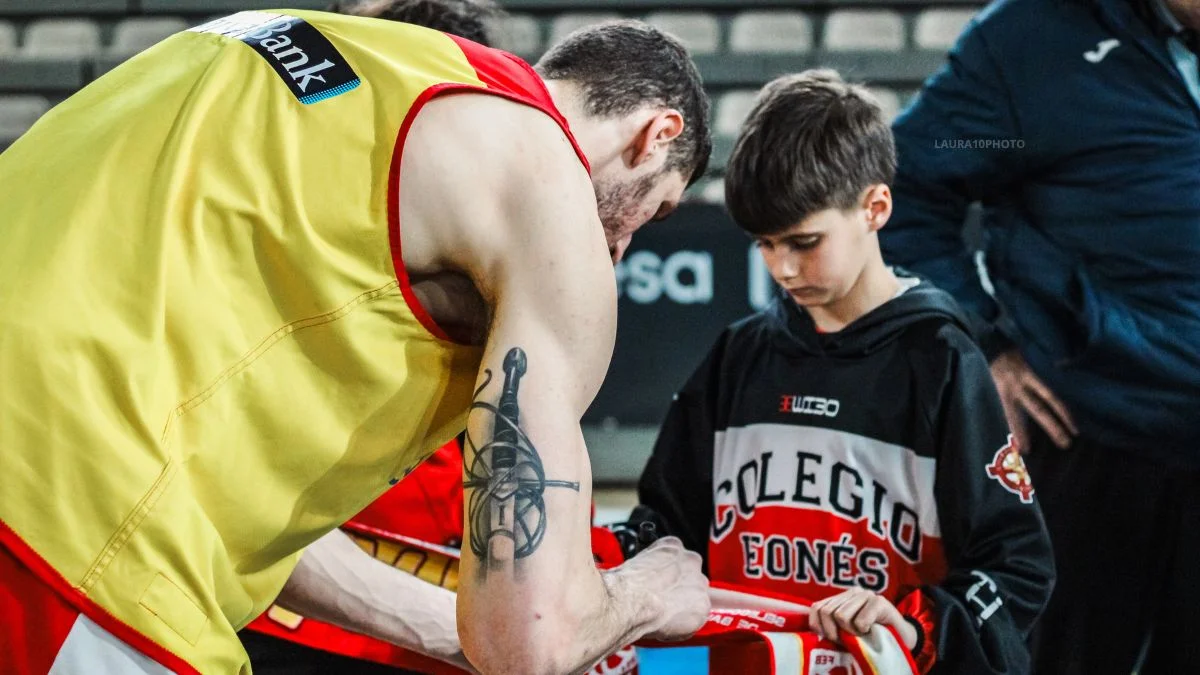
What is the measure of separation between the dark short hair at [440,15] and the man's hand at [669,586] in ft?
2.89

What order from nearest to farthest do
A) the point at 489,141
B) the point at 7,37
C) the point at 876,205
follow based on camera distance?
the point at 489,141 → the point at 876,205 → the point at 7,37

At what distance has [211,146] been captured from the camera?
122 centimetres

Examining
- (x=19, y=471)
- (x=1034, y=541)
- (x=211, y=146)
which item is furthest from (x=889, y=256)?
(x=19, y=471)

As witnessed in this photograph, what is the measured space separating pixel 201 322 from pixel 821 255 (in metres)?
1.06

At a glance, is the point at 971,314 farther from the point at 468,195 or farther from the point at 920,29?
the point at 920,29

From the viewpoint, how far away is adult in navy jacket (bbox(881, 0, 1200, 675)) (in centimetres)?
217

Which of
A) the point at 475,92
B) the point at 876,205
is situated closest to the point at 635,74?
the point at 475,92

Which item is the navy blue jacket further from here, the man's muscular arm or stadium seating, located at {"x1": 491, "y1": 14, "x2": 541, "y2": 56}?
stadium seating, located at {"x1": 491, "y1": 14, "x2": 541, "y2": 56}

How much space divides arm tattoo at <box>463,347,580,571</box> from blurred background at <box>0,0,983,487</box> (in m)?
3.09

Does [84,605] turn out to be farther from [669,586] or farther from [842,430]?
[842,430]

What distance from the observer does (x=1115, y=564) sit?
87.8 inches

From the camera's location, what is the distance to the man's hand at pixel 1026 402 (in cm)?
222

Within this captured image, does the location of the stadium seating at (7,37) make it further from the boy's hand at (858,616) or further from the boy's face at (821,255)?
the boy's hand at (858,616)

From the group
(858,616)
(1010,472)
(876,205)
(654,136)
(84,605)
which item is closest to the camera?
(84,605)
